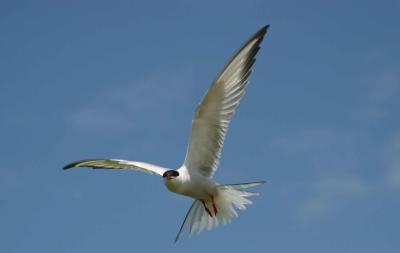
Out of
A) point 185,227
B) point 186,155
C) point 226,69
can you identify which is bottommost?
point 185,227

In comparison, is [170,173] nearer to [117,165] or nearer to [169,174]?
[169,174]

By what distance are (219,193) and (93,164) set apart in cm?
197

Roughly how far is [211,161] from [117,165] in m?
1.42

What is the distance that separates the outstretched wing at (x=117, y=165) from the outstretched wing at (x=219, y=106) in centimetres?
51

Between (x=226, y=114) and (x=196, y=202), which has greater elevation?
(x=226, y=114)

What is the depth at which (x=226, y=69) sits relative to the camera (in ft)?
39.0

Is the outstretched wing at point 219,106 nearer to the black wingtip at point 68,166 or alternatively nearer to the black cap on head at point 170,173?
the black cap on head at point 170,173

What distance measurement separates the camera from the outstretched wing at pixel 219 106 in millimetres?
11836

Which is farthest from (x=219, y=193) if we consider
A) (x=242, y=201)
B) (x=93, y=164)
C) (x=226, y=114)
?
(x=93, y=164)

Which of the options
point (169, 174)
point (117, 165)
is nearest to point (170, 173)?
point (169, 174)

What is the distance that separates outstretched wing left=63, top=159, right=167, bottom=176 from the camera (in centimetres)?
1208

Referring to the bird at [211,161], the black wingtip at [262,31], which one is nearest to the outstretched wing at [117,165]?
the bird at [211,161]

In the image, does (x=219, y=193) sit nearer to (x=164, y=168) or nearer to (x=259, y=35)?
(x=164, y=168)

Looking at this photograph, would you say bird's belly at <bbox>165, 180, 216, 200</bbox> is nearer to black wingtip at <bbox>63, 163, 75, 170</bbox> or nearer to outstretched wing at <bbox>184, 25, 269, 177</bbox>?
outstretched wing at <bbox>184, 25, 269, 177</bbox>
